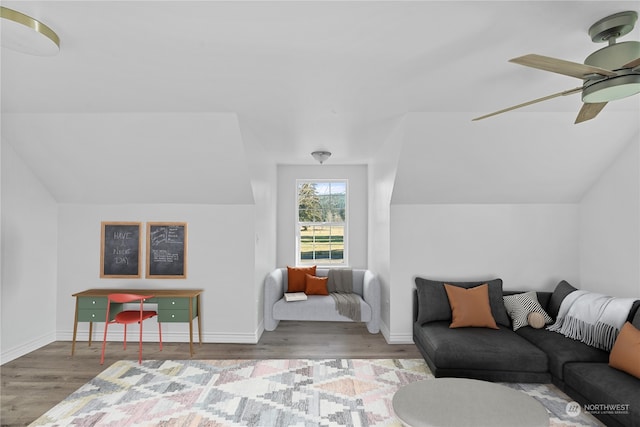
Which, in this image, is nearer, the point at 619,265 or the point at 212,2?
the point at 212,2

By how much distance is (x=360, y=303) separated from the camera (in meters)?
4.88

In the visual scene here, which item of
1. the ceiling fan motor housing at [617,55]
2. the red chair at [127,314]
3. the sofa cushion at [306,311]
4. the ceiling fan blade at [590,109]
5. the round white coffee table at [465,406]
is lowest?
the sofa cushion at [306,311]

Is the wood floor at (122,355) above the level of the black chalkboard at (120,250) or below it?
below

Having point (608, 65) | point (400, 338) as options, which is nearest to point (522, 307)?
point (400, 338)

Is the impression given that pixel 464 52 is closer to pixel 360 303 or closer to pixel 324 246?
pixel 360 303

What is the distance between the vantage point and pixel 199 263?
443cm

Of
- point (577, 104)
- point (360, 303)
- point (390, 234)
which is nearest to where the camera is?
point (577, 104)

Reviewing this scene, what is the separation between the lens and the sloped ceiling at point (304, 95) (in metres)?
1.92

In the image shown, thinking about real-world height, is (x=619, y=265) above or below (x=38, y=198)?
below

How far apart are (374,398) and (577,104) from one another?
9.82 ft

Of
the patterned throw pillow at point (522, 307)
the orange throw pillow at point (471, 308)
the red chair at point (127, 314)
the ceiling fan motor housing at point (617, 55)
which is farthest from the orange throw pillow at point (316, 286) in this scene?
the ceiling fan motor housing at point (617, 55)

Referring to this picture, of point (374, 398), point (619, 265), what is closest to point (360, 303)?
point (374, 398)

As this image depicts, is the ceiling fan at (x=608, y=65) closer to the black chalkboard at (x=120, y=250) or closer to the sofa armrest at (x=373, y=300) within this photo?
the sofa armrest at (x=373, y=300)

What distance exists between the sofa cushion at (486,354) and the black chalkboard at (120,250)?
3.47 metres
